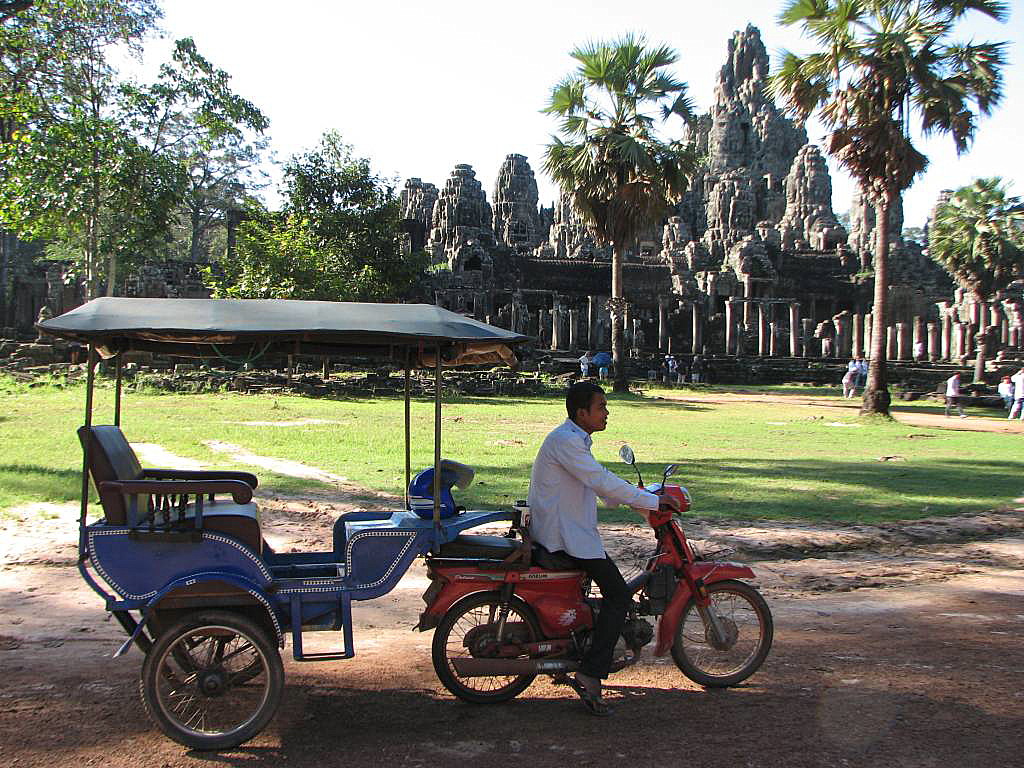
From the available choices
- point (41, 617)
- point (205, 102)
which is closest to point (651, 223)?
point (205, 102)

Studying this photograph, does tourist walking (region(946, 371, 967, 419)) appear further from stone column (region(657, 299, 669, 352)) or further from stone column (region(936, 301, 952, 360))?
stone column (region(657, 299, 669, 352))

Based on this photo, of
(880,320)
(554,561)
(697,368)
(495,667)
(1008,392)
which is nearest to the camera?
(495,667)

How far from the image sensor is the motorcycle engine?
4602mm

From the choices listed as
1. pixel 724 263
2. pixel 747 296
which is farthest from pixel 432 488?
pixel 724 263

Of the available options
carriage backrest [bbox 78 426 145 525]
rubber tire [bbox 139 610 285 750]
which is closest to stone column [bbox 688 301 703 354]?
carriage backrest [bbox 78 426 145 525]

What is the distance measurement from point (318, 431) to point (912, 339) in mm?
42618

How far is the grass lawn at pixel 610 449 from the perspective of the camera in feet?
34.2

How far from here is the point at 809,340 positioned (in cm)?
5181

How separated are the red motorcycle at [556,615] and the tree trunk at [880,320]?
18.5 meters

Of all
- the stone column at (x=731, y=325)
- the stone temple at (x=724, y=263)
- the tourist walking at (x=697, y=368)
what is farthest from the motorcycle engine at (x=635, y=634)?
the stone column at (x=731, y=325)

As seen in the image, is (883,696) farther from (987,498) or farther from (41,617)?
(987,498)

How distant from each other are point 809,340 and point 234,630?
5146 cm

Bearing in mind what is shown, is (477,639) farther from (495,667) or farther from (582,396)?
(582,396)

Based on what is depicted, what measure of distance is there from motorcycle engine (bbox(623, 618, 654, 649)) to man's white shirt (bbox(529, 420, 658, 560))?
1.38 feet
